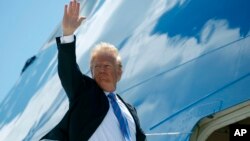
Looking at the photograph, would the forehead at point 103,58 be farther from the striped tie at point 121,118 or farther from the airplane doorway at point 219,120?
the airplane doorway at point 219,120

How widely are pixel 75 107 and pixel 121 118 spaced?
29 cm

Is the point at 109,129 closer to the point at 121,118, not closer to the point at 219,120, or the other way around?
the point at 121,118

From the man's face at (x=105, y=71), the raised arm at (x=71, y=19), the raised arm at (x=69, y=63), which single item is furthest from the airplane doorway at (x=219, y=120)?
the raised arm at (x=71, y=19)

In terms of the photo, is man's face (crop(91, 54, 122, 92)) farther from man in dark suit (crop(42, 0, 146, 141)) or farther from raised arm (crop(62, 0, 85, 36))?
raised arm (crop(62, 0, 85, 36))

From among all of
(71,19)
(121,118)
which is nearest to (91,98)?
(121,118)

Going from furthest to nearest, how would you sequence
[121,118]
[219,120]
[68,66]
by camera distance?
1. [219,120]
2. [121,118]
3. [68,66]

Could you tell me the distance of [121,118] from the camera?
3.33 meters

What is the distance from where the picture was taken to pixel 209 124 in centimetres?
359

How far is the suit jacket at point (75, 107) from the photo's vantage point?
3.17 meters

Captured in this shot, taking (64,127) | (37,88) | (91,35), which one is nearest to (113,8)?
(91,35)

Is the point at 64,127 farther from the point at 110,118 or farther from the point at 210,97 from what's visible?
the point at 210,97

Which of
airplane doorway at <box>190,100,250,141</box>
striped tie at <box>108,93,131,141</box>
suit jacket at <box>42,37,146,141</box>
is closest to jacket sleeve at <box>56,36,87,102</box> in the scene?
suit jacket at <box>42,37,146,141</box>

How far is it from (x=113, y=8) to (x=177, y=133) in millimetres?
3303

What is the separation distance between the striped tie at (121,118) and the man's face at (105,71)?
68mm
